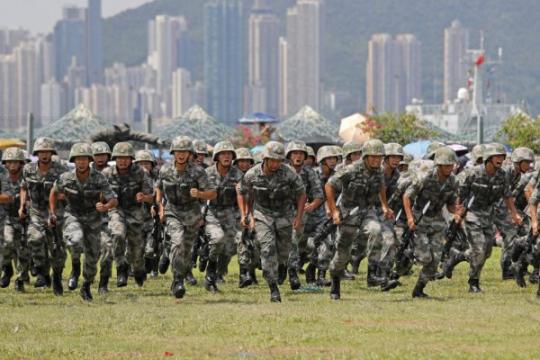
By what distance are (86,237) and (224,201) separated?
275 centimetres

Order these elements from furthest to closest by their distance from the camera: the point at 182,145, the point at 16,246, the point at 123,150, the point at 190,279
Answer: the point at 190,279, the point at 16,246, the point at 123,150, the point at 182,145

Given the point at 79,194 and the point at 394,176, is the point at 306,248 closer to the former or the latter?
the point at 394,176

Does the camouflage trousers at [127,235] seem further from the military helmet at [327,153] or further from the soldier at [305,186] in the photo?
the military helmet at [327,153]

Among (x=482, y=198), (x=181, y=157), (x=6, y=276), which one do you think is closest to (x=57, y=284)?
(x=6, y=276)

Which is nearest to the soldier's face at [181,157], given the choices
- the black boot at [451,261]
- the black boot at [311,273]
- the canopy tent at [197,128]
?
the black boot at [311,273]

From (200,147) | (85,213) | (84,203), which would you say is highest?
(200,147)

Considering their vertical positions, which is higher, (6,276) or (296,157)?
(296,157)

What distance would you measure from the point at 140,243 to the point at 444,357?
8.05 m

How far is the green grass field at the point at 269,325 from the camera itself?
14195mm

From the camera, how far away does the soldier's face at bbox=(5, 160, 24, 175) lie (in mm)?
21141

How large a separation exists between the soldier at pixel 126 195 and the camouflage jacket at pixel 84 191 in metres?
0.77

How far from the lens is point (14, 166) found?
21.2m

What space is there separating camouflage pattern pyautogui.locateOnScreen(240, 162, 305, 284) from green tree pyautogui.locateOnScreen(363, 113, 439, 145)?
39.0 m

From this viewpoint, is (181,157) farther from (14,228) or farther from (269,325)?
(269,325)
